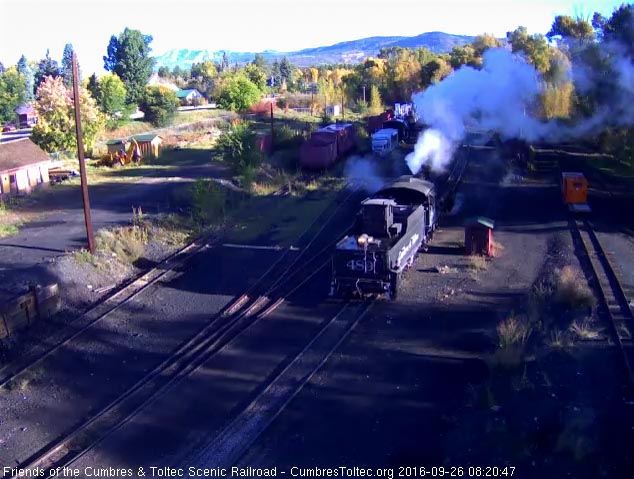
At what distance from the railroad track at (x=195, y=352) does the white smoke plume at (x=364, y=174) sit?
10.7 meters

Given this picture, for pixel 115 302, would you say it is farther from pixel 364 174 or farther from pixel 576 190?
pixel 364 174

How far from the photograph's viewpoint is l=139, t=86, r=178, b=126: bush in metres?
63.0

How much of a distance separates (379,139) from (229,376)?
27295mm

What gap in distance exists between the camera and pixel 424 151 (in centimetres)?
2744

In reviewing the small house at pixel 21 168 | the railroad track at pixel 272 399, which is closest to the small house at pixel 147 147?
the small house at pixel 21 168

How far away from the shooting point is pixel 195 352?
14258 mm

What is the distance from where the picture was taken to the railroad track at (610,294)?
13.1m

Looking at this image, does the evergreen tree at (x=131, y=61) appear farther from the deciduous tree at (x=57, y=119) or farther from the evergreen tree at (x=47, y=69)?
the deciduous tree at (x=57, y=119)

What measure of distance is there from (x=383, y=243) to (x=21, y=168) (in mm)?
24005

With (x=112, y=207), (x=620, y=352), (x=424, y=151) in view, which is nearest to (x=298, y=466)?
(x=620, y=352)

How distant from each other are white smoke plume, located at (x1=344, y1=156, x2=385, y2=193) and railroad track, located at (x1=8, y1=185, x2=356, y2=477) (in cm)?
1074

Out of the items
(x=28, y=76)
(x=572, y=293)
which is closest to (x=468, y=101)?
(x=572, y=293)

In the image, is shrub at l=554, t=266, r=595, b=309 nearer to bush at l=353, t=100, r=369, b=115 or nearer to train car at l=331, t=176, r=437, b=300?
train car at l=331, t=176, r=437, b=300

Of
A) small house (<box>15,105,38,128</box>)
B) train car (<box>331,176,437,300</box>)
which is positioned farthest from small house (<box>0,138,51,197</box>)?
small house (<box>15,105,38,128</box>)
